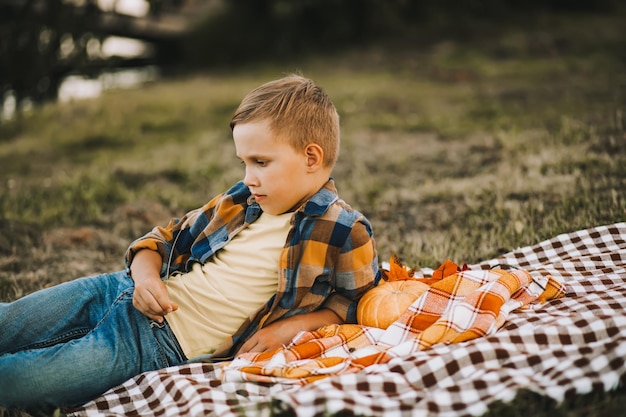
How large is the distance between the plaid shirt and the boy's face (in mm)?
90

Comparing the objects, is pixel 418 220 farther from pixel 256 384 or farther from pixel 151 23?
pixel 151 23

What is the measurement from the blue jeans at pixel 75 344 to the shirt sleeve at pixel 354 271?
2.21 feet

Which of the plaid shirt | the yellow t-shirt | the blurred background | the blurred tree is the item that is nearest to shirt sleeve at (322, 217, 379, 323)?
the plaid shirt

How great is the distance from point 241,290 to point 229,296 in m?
0.05

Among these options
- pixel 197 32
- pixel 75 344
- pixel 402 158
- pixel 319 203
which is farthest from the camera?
pixel 197 32

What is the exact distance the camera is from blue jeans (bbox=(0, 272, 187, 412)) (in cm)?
244

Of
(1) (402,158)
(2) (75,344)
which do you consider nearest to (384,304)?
(2) (75,344)

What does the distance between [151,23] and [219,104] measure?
20.2ft

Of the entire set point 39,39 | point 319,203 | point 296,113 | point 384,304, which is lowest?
point 384,304

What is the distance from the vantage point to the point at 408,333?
264 centimetres

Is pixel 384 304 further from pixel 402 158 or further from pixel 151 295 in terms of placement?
pixel 402 158

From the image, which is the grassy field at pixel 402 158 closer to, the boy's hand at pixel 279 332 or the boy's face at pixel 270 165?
the boy's hand at pixel 279 332

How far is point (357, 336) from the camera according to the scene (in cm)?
266

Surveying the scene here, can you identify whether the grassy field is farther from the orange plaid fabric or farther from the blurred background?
the blurred background
